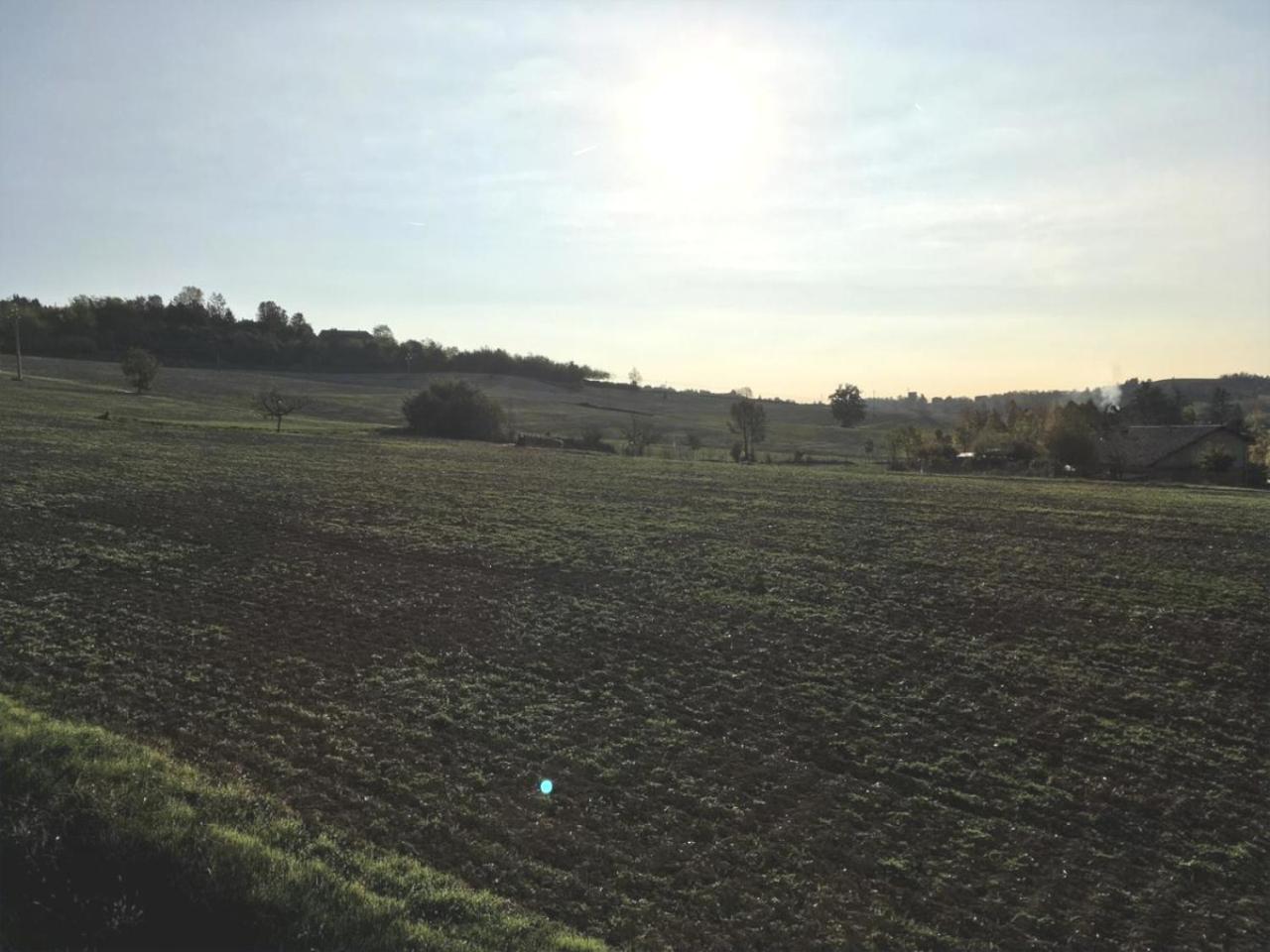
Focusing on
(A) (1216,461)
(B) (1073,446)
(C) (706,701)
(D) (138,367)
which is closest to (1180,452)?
(A) (1216,461)

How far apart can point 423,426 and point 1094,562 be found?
2526 inches

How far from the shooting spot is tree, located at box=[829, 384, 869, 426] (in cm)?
16138

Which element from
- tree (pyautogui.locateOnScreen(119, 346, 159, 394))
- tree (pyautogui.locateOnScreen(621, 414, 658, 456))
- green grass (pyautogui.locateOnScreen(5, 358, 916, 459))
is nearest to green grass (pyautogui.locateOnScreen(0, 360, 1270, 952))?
tree (pyautogui.locateOnScreen(621, 414, 658, 456))

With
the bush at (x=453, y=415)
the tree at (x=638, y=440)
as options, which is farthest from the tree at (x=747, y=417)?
the bush at (x=453, y=415)

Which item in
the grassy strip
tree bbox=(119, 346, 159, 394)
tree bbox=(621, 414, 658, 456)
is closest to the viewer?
the grassy strip

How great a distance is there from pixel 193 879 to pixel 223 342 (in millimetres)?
162346

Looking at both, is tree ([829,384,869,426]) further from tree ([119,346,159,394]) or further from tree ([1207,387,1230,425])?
tree ([119,346,159,394])

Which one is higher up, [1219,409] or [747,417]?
[1219,409]

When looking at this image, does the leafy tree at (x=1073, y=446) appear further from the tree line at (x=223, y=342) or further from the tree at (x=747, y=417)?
the tree line at (x=223, y=342)

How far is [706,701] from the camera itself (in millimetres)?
14039

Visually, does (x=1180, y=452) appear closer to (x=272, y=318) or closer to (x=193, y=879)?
(x=193, y=879)

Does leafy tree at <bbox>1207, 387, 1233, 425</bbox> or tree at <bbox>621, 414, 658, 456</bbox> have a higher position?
leafy tree at <bbox>1207, 387, 1233, 425</bbox>

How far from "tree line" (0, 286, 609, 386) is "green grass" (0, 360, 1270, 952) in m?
115

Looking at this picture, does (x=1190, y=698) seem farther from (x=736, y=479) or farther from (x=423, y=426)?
(x=423, y=426)
